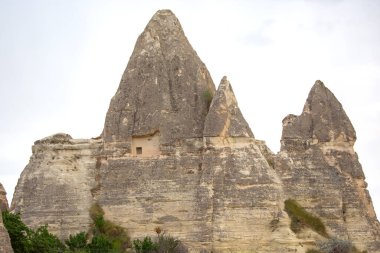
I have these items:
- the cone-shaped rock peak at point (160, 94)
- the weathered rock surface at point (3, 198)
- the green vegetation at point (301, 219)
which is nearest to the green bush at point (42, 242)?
the weathered rock surface at point (3, 198)

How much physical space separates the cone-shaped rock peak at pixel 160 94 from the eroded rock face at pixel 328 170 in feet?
15.9

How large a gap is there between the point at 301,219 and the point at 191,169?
5.59 meters

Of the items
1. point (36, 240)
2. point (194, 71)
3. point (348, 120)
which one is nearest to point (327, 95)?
point (348, 120)

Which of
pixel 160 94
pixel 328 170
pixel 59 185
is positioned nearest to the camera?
pixel 59 185

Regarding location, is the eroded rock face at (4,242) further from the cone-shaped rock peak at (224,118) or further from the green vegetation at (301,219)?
the green vegetation at (301,219)

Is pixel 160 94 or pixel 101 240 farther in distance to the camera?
pixel 160 94

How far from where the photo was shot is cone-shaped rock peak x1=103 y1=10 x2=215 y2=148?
181 ft

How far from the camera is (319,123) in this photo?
57.9 meters

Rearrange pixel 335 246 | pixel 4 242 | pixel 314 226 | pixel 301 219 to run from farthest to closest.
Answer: pixel 314 226 → pixel 301 219 → pixel 335 246 → pixel 4 242

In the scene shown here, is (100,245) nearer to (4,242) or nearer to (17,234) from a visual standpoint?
(17,234)

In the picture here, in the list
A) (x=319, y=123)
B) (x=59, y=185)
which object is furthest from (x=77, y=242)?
(x=319, y=123)

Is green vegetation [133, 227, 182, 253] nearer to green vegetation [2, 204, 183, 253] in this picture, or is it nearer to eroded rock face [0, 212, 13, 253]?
green vegetation [2, 204, 183, 253]

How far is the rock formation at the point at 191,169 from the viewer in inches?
2064

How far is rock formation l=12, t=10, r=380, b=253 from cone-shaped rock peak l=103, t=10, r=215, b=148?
56mm
